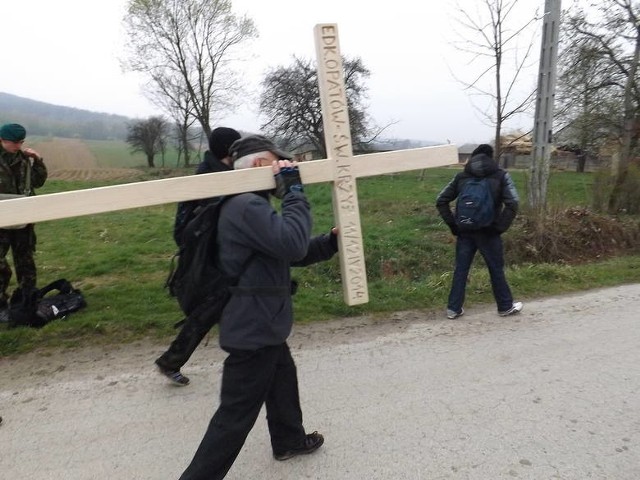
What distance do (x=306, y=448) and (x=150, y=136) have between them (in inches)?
1508

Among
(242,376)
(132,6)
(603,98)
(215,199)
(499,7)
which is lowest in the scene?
(242,376)

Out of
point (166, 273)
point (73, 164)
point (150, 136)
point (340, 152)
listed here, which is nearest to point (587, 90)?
point (166, 273)

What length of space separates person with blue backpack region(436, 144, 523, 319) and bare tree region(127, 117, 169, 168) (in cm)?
3551

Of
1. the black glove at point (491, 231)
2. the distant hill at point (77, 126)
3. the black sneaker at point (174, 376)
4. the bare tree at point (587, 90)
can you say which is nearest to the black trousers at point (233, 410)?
the black sneaker at point (174, 376)

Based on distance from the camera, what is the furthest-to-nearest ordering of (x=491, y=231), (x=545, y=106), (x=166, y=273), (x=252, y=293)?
(x=545, y=106)
(x=166, y=273)
(x=491, y=231)
(x=252, y=293)

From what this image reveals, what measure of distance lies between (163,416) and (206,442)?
94cm

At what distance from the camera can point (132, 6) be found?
2895 cm

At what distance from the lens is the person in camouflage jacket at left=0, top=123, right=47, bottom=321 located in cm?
444

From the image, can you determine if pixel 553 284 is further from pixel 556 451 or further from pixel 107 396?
pixel 107 396

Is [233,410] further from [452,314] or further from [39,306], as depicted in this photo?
[39,306]

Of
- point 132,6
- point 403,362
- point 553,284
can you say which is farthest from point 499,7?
point 132,6

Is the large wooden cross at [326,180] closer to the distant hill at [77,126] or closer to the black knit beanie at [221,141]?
the black knit beanie at [221,141]

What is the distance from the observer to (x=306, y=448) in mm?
2643

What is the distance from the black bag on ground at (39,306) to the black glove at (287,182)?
3.36 meters
